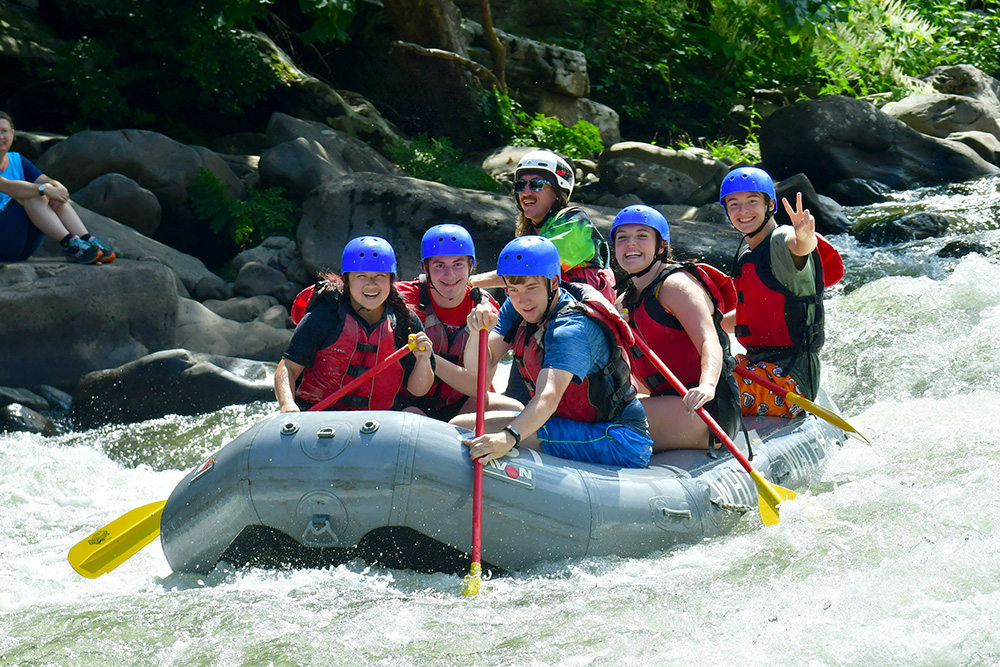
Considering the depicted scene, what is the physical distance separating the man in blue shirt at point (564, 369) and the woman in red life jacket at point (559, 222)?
77 cm

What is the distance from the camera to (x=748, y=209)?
5.38 m

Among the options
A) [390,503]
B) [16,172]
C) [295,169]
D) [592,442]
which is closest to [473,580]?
[390,503]

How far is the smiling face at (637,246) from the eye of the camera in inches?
188

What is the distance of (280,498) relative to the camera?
3.95 meters

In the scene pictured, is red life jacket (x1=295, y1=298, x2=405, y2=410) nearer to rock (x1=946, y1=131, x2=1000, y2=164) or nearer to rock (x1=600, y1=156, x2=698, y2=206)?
rock (x1=600, y1=156, x2=698, y2=206)

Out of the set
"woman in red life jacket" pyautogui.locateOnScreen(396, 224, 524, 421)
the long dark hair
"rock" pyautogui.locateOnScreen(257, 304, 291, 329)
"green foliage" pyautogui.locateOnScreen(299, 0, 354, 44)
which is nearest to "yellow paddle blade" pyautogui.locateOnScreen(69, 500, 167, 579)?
the long dark hair

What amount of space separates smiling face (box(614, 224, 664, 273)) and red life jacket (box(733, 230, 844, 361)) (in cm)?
89

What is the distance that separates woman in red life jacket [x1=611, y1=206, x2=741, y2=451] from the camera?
4.75m

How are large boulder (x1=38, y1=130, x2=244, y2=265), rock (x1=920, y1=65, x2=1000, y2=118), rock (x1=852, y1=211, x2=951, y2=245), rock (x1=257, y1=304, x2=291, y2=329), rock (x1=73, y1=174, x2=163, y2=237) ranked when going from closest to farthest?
rock (x1=257, y1=304, x2=291, y2=329) < rock (x1=73, y1=174, x2=163, y2=237) < large boulder (x1=38, y1=130, x2=244, y2=265) < rock (x1=852, y1=211, x2=951, y2=245) < rock (x1=920, y1=65, x2=1000, y2=118)

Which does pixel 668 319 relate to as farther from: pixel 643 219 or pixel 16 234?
pixel 16 234

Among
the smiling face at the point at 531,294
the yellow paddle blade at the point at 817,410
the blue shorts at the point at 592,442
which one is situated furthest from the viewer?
the yellow paddle blade at the point at 817,410

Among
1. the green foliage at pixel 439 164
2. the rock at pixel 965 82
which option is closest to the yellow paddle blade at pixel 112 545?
the green foliage at pixel 439 164

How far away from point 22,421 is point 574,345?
428cm

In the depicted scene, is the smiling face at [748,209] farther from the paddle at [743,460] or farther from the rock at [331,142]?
the rock at [331,142]
